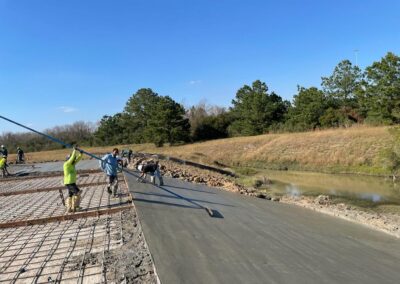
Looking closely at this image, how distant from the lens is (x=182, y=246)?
23.8 feet

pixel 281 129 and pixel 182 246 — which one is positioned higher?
pixel 281 129

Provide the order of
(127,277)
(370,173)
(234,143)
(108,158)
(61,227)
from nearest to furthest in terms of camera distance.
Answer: (127,277) → (61,227) → (108,158) → (370,173) → (234,143)

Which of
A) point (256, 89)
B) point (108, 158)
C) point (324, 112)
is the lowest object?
point (108, 158)

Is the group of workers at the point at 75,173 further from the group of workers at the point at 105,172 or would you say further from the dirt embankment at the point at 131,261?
the dirt embankment at the point at 131,261

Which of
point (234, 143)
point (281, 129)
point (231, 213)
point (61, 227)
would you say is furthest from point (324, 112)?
point (61, 227)

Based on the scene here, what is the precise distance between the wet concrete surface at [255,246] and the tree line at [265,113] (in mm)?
30377

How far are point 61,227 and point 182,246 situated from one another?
4138 mm

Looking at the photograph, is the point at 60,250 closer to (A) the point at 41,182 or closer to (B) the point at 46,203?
(B) the point at 46,203

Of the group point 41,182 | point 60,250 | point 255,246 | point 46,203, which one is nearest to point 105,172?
point 46,203

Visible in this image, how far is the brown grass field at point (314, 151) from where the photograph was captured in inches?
1195

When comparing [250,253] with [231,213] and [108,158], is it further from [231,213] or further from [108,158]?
[108,158]

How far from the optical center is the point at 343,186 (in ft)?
75.4

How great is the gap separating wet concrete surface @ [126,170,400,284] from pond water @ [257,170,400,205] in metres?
7.19

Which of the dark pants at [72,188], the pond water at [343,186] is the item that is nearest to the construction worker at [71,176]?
the dark pants at [72,188]
